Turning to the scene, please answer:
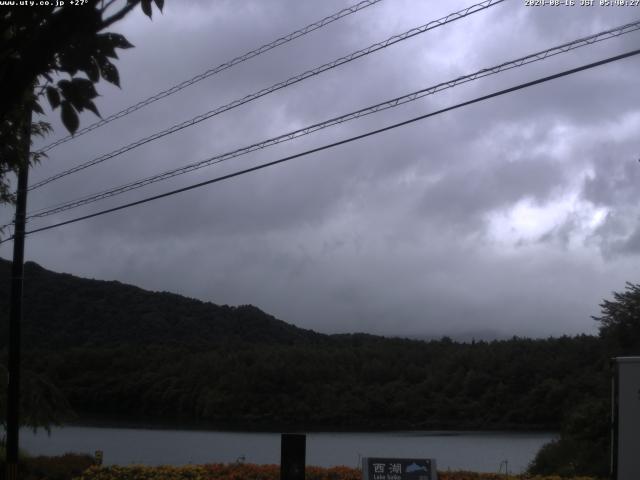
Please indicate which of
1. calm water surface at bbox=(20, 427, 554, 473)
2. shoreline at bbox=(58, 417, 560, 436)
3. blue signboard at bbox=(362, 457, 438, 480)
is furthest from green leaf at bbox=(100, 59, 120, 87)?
shoreline at bbox=(58, 417, 560, 436)

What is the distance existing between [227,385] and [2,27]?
2408 cm

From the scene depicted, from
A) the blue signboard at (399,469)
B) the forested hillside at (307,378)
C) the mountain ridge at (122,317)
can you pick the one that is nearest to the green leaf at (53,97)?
the blue signboard at (399,469)

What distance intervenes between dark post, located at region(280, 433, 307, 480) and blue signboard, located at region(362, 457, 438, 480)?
135 cm

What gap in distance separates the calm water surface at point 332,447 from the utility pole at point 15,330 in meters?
4.42

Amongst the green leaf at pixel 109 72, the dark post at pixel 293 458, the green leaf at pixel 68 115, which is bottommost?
the dark post at pixel 293 458

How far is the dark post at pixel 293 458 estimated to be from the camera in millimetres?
12867

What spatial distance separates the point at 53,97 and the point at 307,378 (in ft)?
72.3

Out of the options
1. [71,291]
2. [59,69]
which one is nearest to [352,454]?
[59,69]

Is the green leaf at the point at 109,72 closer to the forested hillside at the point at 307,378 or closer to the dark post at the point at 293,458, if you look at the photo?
the dark post at the point at 293,458

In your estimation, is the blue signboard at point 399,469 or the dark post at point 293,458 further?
the dark post at point 293,458

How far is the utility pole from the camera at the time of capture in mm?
16438

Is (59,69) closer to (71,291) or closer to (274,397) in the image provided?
(274,397)

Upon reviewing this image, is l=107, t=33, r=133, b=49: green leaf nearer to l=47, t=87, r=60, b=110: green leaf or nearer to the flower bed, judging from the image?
l=47, t=87, r=60, b=110: green leaf

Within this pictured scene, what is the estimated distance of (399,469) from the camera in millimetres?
11875
